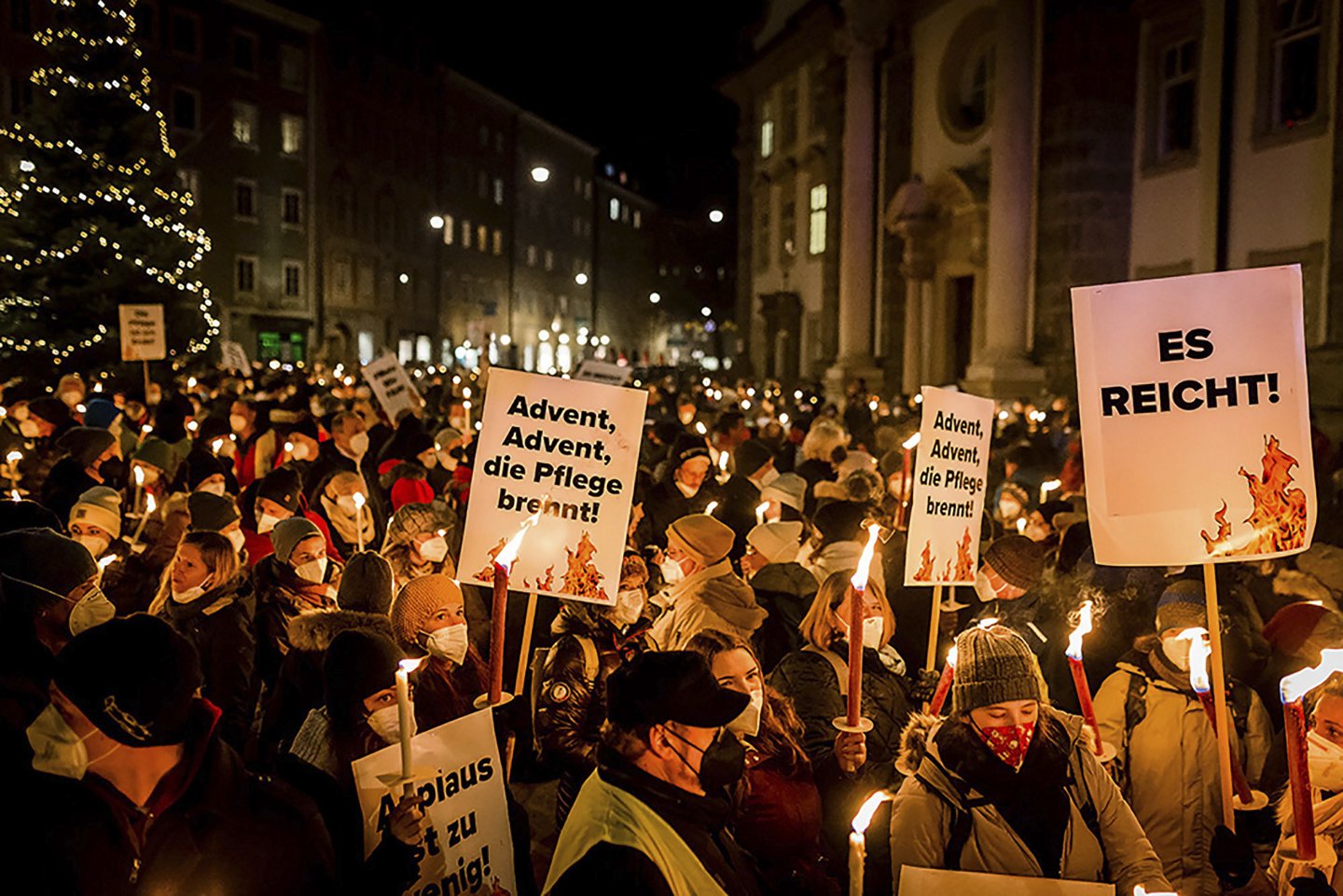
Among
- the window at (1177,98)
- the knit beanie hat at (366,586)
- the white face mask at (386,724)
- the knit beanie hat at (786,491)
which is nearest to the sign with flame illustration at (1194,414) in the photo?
the white face mask at (386,724)

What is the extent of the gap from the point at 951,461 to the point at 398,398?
334 inches

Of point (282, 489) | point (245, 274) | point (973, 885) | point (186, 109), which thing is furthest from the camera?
point (245, 274)

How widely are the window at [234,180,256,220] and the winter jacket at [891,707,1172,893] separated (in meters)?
49.5

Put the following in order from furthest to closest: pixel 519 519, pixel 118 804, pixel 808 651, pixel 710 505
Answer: pixel 710 505 → pixel 519 519 → pixel 808 651 → pixel 118 804

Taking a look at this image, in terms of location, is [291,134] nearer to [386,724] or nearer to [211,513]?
[211,513]

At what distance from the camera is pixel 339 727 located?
12.1ft

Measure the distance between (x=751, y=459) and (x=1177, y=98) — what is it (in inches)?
570

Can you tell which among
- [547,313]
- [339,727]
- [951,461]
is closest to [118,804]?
[339,727]

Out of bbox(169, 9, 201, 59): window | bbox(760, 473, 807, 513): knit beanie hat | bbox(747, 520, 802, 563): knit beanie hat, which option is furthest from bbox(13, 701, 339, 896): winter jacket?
bbox(169, 9, 201, 59): window

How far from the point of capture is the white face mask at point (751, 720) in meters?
3.83

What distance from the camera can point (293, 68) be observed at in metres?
51.0

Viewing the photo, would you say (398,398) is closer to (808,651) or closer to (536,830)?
(536,830)

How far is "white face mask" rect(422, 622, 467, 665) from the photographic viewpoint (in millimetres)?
4559

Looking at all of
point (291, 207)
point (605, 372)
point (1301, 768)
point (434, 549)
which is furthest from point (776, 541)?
point (291, 207)
